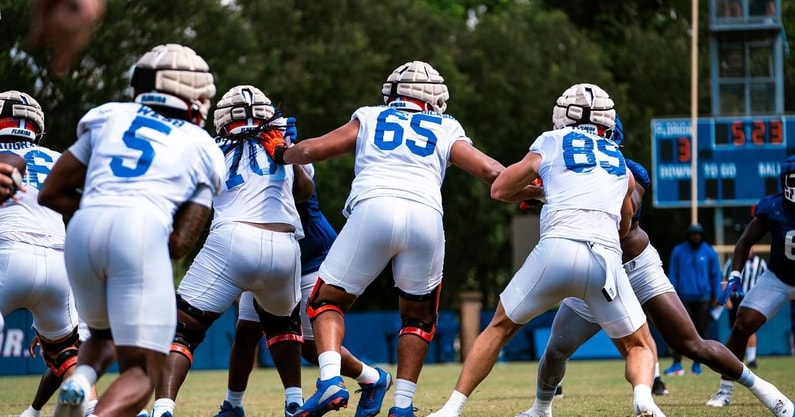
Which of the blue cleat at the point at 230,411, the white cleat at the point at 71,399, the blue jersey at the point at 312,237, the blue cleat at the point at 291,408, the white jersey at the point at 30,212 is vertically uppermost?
the white jersey at the point at 30,212

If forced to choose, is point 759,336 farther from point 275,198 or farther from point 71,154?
point 71,154

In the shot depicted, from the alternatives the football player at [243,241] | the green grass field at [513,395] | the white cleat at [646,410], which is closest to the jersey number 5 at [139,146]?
the football player at [243,241]

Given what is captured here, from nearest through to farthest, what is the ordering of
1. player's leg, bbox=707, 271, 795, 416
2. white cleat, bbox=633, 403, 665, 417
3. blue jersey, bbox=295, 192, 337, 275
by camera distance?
white cleat, bbox=633, 403, 665, 417, blue jersey, bbox=295, 192, 337, 275, player's leg, bbox=707, 271, 795, 416

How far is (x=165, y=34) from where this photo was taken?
1259 inches

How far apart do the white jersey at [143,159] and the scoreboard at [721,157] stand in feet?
58.7

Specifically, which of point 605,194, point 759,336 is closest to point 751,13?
point 759,336

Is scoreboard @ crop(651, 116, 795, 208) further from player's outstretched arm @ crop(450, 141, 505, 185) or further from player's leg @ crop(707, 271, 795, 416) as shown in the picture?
player's outstretched arm @ crop(450, 141, 505, 185)

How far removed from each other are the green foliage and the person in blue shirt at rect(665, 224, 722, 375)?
1739cm

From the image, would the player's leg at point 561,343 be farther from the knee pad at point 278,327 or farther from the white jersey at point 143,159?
the white jersey at point 143,159

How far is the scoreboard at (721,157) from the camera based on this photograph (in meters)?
23.1

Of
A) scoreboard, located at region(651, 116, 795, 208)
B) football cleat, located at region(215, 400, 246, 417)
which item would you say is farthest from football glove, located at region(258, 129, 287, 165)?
scoreboard, located at region(651, 116, 795, 208)

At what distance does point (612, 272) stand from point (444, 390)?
278 inches

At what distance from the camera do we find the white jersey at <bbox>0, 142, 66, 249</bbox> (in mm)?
8922

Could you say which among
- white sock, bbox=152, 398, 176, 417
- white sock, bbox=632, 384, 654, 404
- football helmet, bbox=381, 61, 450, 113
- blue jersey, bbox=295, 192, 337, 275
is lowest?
white sock, bbox=152, 398, 176, 417
